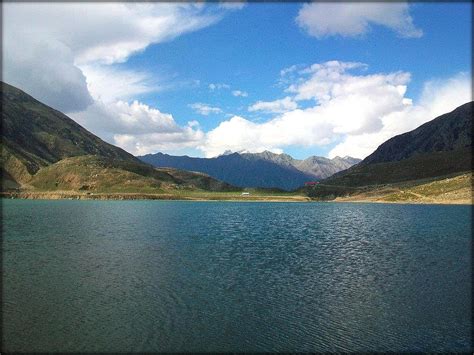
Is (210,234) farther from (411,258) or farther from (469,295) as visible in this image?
(469,295)

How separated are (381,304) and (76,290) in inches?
1240

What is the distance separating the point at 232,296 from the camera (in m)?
40.4

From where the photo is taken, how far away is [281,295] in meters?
40.9

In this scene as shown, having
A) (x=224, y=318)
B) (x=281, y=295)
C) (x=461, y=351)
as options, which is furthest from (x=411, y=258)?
(x=224, y=318)

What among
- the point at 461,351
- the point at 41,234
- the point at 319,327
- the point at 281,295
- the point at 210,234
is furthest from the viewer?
the point at 210,234

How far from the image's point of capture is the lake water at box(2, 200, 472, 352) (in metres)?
29.2

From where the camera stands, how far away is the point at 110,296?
3962 centimetres

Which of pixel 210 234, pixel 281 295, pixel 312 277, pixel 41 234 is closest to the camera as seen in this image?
pixel 281 295

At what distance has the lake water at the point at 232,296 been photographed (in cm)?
2923

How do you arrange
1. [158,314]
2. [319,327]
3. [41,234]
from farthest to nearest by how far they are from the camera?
[41,234], [158,314], [319,327]

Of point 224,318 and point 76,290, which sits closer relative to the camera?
point 224,318

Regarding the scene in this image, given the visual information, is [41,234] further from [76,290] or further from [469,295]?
[469,295]

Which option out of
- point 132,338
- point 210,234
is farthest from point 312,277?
point 210,234

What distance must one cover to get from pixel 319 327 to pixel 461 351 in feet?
33.4
